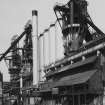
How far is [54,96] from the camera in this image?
39.4 m

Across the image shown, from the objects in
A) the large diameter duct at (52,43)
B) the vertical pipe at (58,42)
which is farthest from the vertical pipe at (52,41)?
the vertical pipe at (58,42)

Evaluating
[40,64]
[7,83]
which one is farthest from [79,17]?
[7,83]

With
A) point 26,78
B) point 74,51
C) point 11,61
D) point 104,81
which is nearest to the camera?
point 104,81

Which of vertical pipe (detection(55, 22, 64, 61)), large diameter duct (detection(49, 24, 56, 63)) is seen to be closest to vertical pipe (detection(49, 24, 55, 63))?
large diameter duct (detection(49, 24, 56, 63))

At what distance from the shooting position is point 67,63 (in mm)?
38688

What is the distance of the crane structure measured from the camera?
92.5 feet

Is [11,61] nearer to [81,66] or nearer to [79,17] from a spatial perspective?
[79,17]

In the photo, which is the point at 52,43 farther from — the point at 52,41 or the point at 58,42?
the point at 58,42

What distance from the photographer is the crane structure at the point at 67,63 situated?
2820 centimetres

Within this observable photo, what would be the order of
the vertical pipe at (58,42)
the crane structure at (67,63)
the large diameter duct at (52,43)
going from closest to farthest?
the crane structure at (67,63) < the vertical pipe at (58,42) < the large diameter duct at (52,43)

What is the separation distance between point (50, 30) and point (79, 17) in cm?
1209

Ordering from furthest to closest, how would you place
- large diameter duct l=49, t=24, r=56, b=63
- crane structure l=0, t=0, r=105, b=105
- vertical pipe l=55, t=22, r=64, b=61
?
large diameter duct l=49, t=24, r=56, b=63 < vertical pipe l=55, t=22, r=64, b=61 < crane structure l=0, t=0, r=105, b=105

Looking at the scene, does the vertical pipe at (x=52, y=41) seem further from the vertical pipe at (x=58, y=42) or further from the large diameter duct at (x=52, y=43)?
the vertical pipe at (x=58, y=42)

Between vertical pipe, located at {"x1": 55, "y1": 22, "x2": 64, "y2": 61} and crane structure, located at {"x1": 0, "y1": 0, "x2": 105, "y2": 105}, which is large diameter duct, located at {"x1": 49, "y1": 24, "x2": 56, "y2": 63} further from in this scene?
A: vertical pipe, located at {"x1": 55, "y1": 22, "x2": 64, "y2": 61}
